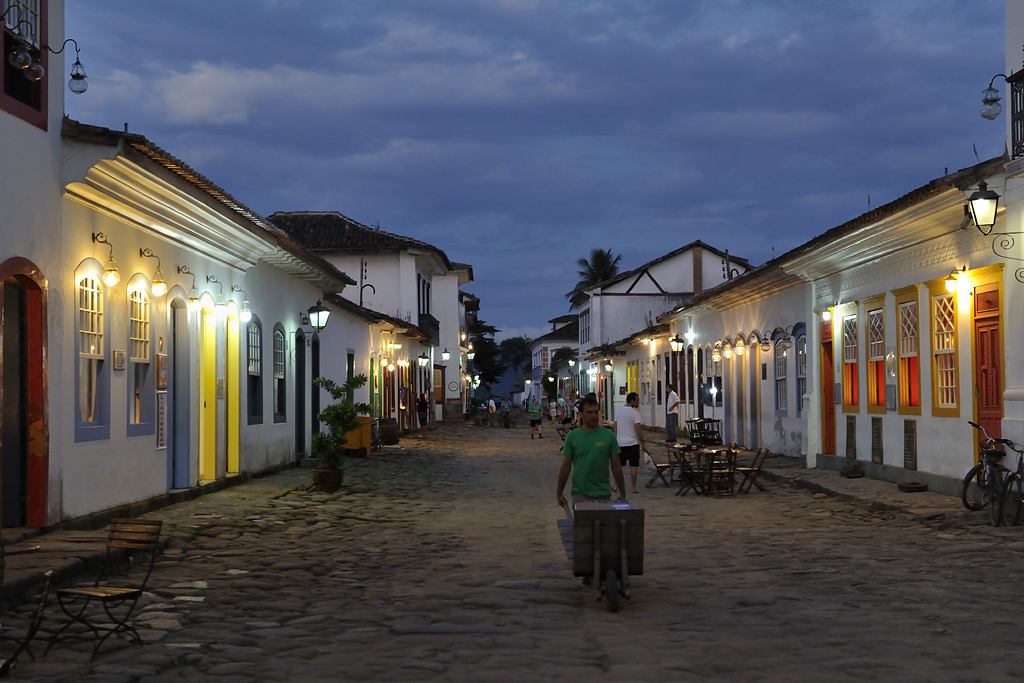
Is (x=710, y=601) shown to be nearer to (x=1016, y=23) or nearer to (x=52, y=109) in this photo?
(x=52, y=109)

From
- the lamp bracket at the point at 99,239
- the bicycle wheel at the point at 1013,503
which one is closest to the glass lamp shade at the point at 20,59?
the lamp bracket at the point at 99,239

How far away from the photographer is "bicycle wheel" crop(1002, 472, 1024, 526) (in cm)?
1136

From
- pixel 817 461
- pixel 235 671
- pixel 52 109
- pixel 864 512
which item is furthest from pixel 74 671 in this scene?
pixel 817 461

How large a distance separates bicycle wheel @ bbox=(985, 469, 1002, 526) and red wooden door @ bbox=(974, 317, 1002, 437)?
5.28 ft

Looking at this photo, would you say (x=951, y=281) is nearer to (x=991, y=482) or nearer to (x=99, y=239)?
(x=991, y=482)

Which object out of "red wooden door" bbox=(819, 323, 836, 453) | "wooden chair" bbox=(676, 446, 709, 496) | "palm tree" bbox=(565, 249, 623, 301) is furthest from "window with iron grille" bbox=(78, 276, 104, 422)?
"palm tree" bbox=(565, 249, 623, 301)

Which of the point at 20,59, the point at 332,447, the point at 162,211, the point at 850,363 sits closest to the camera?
the point at 20,59

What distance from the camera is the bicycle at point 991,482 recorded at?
11422 millimetres

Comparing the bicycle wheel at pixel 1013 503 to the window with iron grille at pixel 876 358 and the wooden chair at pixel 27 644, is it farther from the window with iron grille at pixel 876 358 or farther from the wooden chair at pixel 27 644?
the wooden chair at pixel 27 644

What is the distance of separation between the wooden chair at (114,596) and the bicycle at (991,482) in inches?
329

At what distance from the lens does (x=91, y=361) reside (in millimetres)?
11641

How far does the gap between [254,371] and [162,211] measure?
5.96 metres

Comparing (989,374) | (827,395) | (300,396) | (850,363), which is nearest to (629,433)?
(850,363)

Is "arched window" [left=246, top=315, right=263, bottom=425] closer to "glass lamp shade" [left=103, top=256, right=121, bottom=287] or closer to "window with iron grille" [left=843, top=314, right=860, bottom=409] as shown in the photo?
"glass lamp shade" [left=103, top=256, right=121, bottom=287]
